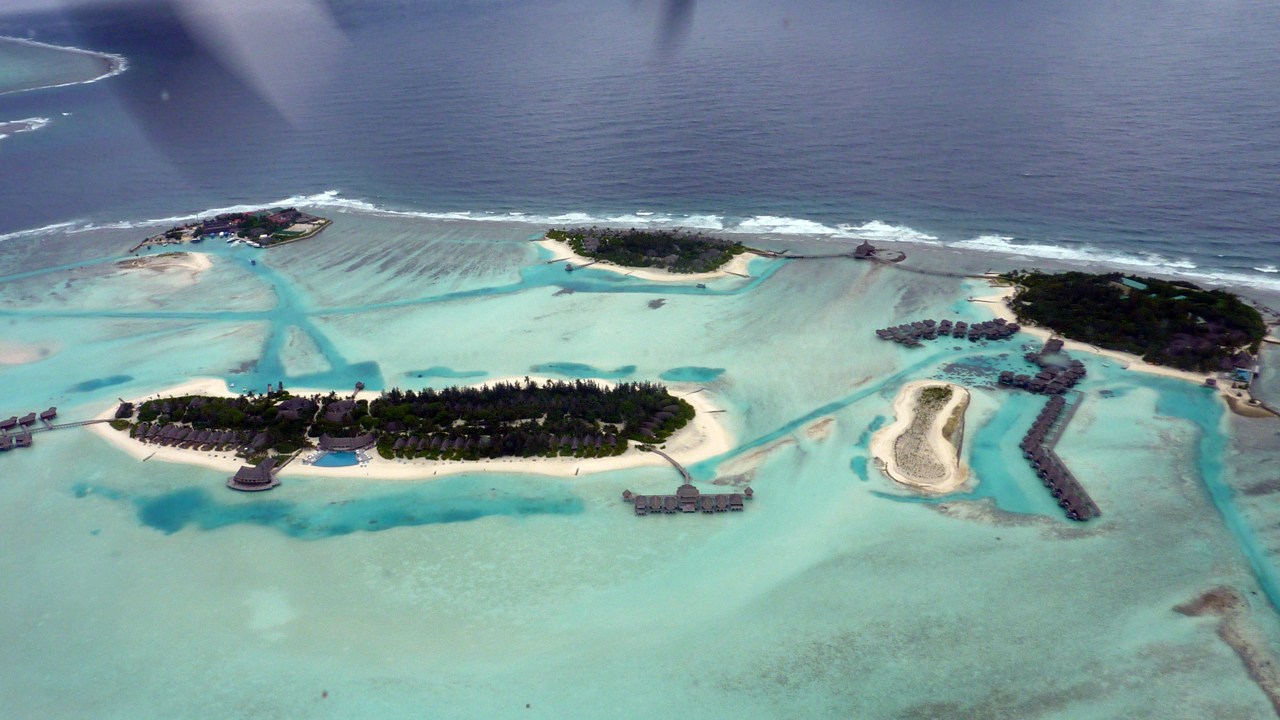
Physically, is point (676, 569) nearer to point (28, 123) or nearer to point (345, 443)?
point (345, 443)

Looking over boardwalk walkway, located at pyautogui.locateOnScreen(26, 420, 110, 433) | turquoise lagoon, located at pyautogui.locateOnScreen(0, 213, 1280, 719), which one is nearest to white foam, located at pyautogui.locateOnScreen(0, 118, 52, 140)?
turquoise lagoon, located at pyautogui.locateOnScreen(0, 213, 1280, 719)

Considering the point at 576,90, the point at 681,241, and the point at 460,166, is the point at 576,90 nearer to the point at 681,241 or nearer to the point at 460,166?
Result: the point at 460,166

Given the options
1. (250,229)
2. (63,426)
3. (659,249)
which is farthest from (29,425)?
(659,249)

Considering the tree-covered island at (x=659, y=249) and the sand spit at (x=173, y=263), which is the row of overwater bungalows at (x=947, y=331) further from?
the sand spit at (x=173, y=263)

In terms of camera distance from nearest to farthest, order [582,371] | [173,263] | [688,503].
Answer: [688,503] → [582,371] → [173,263]

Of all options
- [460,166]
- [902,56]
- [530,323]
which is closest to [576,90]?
[460,166]

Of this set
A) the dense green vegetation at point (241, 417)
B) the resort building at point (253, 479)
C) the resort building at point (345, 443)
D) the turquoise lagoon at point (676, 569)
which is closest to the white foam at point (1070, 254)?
the turquoise lagoon at point (676, 569)
